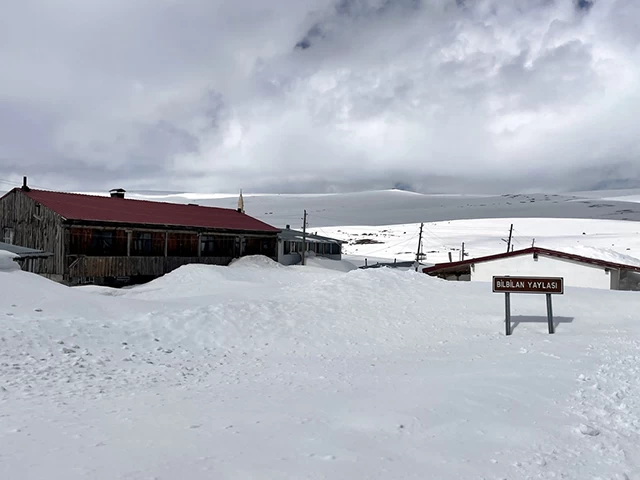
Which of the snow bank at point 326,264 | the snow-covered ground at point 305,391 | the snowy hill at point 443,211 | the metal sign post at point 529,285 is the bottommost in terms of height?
the snow-covered ground at point 305,391

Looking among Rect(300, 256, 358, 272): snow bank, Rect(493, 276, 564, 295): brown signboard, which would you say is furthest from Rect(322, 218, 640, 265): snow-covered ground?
Rect(493, 276, 564, 295): brown signboard

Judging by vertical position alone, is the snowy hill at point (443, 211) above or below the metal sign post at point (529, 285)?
above

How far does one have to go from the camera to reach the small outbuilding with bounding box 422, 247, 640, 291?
28188 millimetres

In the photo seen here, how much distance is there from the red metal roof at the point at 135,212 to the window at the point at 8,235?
3.47 m

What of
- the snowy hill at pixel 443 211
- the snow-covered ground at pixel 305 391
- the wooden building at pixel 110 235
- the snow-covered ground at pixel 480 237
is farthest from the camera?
the snowy hill at pixel 443 211

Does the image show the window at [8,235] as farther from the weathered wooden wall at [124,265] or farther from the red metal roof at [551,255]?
the red metal roof at [551,255]

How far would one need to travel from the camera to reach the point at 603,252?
4644cm

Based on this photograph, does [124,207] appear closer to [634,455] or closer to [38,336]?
[38,336]

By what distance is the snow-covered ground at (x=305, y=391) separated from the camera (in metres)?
5.68

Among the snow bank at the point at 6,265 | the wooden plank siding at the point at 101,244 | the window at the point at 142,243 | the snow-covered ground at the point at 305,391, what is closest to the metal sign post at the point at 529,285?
the snow-covered ground at the point at 305,391

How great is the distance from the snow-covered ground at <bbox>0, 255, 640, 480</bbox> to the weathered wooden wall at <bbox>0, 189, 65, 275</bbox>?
17334mm

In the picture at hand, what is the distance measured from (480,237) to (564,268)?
73.1 metres

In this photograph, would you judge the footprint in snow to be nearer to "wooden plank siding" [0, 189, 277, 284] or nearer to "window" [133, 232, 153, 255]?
"wooden plank siding" [0, 189, 277, 284]

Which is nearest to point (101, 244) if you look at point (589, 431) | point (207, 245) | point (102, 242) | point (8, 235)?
point (102, 242)
